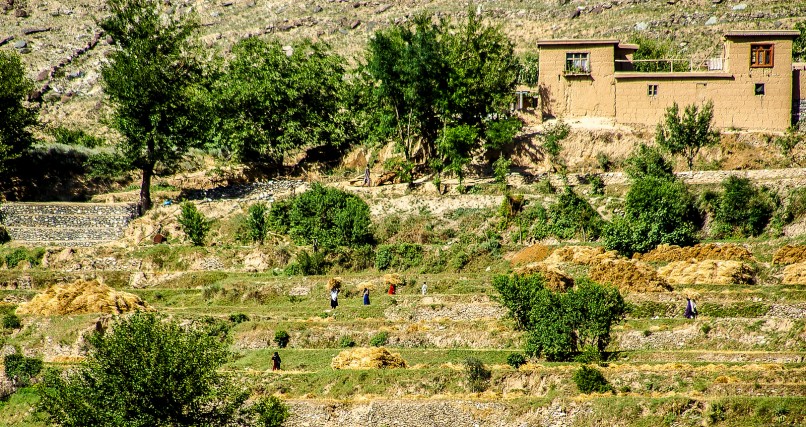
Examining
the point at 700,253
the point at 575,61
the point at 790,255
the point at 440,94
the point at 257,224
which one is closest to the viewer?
the point at 790,255

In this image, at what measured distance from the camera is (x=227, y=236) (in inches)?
3140

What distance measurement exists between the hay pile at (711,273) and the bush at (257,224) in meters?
23.8

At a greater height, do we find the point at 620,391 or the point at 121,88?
the point at 121,88

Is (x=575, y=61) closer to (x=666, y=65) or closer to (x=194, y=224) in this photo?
(x=666, y=65)

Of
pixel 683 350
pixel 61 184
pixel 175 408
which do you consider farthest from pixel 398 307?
pixel 61 184

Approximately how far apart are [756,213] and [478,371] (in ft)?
87.8

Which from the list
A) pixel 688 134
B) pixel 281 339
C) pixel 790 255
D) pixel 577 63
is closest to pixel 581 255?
pixel 790 255

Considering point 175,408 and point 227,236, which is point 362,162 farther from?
point 175,408

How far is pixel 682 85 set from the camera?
83.9m

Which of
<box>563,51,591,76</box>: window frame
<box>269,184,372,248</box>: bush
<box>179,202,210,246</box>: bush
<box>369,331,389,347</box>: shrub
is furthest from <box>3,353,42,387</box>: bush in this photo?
<box>563,51,591,76</box>: window frame

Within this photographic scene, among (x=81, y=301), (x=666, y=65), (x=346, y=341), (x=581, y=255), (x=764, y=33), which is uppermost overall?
(x=764, y=33)

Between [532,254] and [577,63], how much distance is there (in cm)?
1829

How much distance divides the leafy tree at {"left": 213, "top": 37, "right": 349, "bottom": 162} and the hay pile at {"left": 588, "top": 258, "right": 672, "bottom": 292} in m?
28.4

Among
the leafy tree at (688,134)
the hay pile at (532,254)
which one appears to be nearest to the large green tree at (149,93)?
the hay pile at (532,254)
